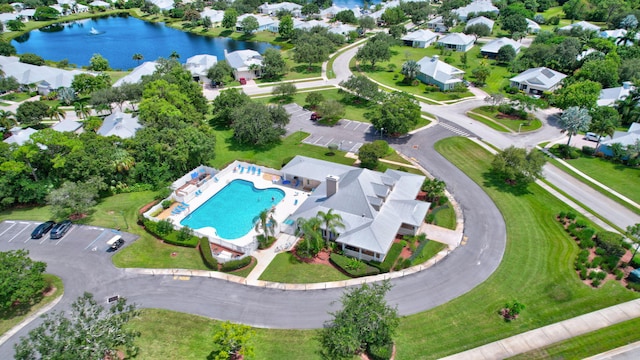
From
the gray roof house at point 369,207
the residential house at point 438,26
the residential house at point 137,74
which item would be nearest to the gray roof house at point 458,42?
the residential house at point 438,26

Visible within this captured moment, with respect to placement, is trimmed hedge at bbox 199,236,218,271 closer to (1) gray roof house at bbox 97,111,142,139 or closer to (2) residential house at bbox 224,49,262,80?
(1) gray roof house at bbox 97,111,142,139

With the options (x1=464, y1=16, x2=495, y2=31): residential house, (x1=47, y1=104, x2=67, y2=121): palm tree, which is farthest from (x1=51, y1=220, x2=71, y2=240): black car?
(x1=464, y1=16, x2=495, y2=31): residential house

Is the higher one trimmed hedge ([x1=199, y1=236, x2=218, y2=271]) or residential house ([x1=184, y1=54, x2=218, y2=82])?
residential house ([x1=184, y1=54, x2=218, y2=82])

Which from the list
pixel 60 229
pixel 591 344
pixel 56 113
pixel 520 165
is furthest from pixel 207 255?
pixel 56 113

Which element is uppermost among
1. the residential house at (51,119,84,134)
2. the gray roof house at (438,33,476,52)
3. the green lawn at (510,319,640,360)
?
the gray roof house at (438,33,476,52)

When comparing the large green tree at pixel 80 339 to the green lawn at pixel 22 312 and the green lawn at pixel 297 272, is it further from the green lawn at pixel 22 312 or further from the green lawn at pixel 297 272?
the green lawn at pixel 297 272

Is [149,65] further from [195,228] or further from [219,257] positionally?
[219,257]
